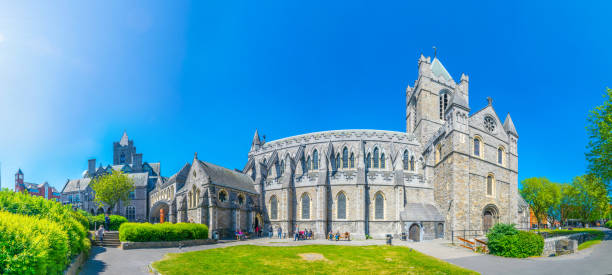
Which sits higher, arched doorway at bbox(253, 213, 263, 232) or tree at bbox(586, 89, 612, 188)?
tree at bbox(586, 89, 612, 188)

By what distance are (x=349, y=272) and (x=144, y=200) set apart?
213 ft

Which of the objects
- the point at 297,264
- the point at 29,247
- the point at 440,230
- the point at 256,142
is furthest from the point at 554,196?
the point at 29,247

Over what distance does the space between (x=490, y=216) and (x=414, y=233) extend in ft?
25.6

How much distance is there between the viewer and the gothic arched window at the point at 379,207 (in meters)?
35.6

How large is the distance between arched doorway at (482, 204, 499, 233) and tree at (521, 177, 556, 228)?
31658 mm

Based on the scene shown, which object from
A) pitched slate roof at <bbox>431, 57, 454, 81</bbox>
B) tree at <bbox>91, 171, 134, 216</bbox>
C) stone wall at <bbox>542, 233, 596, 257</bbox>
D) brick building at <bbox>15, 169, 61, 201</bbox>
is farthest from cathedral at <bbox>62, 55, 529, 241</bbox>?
brick building at <bbox>15, 169, 61, 201</bbox>

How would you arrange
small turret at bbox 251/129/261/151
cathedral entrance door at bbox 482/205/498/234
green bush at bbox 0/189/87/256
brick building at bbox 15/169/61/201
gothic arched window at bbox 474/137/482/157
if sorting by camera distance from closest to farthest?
green bush at bbox 0/189/87/256 < cathedral entrance door at bbox 482/205/498/234 < gothic arched window at bbox 474/137/482/157 < small turret at bbox 251/129/261/151 < brick building at bbox 15/169/61/201

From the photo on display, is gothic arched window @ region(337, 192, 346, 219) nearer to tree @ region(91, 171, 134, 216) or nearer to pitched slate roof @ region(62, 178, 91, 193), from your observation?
tree @ region(91, 171, 134, 216)

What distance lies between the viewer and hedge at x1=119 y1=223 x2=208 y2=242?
23.0 meters

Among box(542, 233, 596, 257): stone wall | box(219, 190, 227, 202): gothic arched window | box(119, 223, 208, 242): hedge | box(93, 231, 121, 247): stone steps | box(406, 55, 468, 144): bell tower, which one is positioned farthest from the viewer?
box(406, 55, 468, 144): bell tower

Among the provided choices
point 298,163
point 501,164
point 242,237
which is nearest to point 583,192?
point 501,164

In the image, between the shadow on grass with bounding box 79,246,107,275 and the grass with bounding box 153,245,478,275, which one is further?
the grass with bounding box 153,245,478,275

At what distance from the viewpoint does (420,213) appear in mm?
33375

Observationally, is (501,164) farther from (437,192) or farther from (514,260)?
(514,260)
